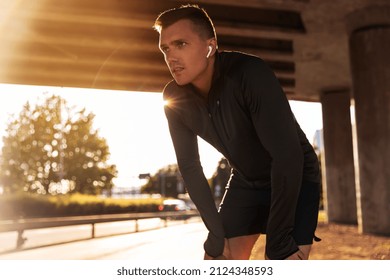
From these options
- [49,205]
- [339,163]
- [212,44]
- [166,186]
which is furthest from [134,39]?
[166,186]

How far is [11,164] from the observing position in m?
44.6

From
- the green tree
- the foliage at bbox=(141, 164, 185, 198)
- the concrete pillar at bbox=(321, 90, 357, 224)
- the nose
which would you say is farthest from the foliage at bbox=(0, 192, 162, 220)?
the foliage at bbox=(141, 164, 185, 198)

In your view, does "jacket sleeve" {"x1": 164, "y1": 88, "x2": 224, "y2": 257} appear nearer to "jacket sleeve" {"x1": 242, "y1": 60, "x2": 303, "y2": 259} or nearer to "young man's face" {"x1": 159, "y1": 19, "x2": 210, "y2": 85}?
"young man's face" {"x1": 159, "y1": 19, "x2": 210, "y2": 85}

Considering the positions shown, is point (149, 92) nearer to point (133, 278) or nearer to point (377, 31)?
point (377, 31)

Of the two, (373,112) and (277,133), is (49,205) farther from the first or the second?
(277,133)

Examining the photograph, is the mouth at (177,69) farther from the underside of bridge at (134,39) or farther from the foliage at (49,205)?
the foliage at (49,205)

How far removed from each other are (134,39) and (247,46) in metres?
4.46

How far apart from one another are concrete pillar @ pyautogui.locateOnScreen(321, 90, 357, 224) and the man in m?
26.0

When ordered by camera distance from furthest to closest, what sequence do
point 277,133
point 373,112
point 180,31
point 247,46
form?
point 247,46
point 373,112
point 180,31
point 277,133

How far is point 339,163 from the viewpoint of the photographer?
1145 inches

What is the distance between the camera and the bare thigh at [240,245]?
131 inches

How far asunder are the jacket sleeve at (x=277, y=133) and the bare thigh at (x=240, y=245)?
0.64 metres

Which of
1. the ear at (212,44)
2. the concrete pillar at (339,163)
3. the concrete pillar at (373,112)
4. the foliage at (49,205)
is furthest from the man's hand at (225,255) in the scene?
the foliage at (49,205)

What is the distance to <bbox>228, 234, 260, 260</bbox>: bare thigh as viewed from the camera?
11.0 ft
